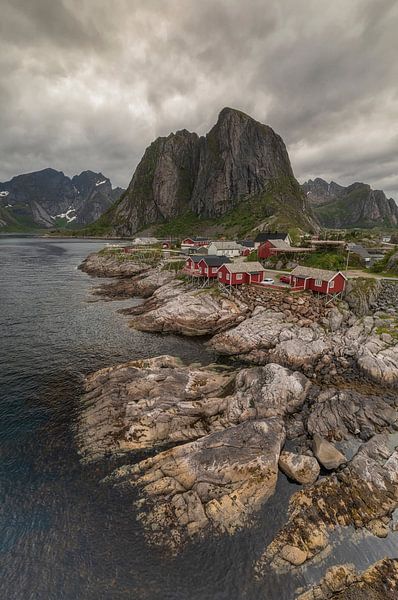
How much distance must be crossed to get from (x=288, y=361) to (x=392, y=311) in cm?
2024

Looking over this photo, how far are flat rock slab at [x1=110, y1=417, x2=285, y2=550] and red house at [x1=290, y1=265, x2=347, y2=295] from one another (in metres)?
29.3

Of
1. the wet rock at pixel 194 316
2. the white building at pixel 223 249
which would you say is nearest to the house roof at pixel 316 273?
the wet rock at pixel 194 316

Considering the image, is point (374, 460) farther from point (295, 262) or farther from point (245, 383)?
point (295, 262)

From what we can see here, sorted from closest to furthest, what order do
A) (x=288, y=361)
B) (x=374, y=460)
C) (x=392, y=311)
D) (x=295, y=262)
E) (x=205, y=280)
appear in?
1. (x=374, y=460)
2. (x=288, y=361)
3. (x=392, y=311)
4. (x=205, y=280)
5. (x=295, y=262)

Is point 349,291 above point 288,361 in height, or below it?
above

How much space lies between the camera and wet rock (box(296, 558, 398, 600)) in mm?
12438

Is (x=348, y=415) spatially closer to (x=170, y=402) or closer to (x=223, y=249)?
(x=170, y=402)

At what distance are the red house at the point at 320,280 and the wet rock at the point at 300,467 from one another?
30000 mm

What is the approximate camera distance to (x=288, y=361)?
32062 millimetres

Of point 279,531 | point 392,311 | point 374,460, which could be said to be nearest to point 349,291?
point 392,311

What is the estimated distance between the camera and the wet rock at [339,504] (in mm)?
14414

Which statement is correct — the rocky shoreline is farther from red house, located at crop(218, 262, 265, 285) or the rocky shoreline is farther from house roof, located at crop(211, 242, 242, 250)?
house roof, located at crop(211, 242, 242, 250)

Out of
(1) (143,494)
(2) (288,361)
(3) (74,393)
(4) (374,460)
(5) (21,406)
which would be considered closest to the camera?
(1) (143,494)

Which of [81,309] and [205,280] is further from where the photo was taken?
[205,280]
